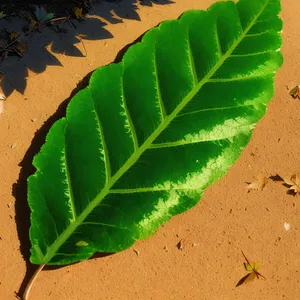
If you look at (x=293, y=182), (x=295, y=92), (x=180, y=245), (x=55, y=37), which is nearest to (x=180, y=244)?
(x=180, y=245)

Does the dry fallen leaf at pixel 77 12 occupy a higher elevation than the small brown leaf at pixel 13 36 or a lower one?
lower

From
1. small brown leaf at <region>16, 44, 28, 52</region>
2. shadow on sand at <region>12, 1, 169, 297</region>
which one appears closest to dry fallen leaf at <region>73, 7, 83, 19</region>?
small brown leaf at <region>16, 44, 28, 52</region>

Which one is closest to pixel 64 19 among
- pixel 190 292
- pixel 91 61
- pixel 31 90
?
pixel 91 61

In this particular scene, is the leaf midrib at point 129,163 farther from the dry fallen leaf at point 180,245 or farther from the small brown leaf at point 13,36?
the small brown leaf at point 13,36

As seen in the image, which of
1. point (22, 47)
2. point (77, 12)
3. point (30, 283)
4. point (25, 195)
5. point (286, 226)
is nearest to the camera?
point (30, 283)

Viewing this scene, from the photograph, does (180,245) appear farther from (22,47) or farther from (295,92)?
(22,47)

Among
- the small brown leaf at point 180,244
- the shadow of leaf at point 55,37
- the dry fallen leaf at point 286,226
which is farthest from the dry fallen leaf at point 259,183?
the shadow of leaf at point 55,37
